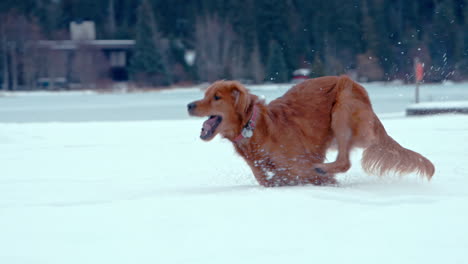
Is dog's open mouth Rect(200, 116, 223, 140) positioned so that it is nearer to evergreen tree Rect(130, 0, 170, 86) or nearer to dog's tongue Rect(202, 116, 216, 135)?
dog's tongue Rect(202, 116, 216, 135)

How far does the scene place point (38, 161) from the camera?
5805 mm

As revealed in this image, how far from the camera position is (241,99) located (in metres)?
3.94

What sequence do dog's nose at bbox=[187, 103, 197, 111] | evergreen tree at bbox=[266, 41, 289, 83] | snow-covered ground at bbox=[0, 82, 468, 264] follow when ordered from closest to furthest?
snow-covered ground at bbox=[0, 82, 468, 264] → dog's nose at bbox=[187, 103, 197, 111] → evergreen tree at bbox=[266, 41, 289, 83]

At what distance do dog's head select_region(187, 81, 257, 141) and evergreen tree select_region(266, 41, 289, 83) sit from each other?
23647 millimetres

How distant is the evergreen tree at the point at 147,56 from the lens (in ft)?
128

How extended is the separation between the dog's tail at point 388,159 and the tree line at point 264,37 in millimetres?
17015

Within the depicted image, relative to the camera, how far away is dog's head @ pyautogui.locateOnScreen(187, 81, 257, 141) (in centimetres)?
394

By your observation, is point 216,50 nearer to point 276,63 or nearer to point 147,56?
point 147,56

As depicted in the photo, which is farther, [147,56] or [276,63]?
[147,56]

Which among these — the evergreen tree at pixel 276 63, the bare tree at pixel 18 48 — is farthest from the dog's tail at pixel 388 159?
the bare tree at pixel 18 48

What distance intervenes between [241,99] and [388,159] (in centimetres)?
119

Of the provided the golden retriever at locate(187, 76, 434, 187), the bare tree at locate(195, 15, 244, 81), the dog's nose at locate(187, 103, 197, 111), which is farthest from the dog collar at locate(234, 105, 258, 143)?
the bare tree at locate(195, 15, 244, 81)

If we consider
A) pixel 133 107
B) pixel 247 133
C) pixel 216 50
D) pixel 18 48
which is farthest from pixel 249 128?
pixel 18 48

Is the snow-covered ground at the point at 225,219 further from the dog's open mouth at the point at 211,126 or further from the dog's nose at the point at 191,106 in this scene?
the dog's nose at the point at 191,106
